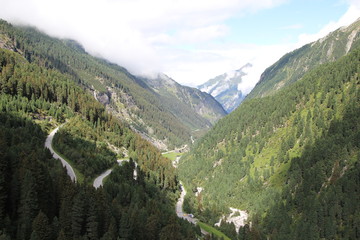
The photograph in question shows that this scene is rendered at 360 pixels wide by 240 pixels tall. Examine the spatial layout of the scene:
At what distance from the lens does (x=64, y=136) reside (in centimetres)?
11888

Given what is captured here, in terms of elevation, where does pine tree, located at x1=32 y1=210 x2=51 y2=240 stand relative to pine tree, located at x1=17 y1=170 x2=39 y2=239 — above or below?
below

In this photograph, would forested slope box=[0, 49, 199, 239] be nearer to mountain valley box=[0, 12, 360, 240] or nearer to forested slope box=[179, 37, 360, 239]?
mountain valley box=[0, 12, 360, 240]

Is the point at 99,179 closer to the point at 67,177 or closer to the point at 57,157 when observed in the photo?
the point at 57,157

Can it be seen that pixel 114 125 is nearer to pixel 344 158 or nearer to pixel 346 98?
pixel 344 158

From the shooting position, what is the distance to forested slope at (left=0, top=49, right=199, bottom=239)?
53688 millimetres

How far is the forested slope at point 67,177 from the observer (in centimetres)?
5369

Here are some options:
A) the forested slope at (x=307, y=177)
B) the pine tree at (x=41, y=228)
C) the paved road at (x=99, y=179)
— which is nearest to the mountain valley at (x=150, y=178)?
the pine tree at (x=41, y=228)

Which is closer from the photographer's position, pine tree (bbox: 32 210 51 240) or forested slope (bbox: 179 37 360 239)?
pine tree (bbox: 32 210 51 240)

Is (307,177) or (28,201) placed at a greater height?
(28,201)

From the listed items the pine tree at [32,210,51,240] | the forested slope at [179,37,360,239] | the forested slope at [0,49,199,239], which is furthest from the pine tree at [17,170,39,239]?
the forested slope at [179,37,360,239]

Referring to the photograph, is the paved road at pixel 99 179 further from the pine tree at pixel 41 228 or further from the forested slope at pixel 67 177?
the pine tree at pixel 41 228

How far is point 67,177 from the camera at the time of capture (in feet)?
219

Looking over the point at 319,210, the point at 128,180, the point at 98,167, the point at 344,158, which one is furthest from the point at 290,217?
the point at 98,167

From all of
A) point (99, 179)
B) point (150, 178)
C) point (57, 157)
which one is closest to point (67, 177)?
point (99, 179)
